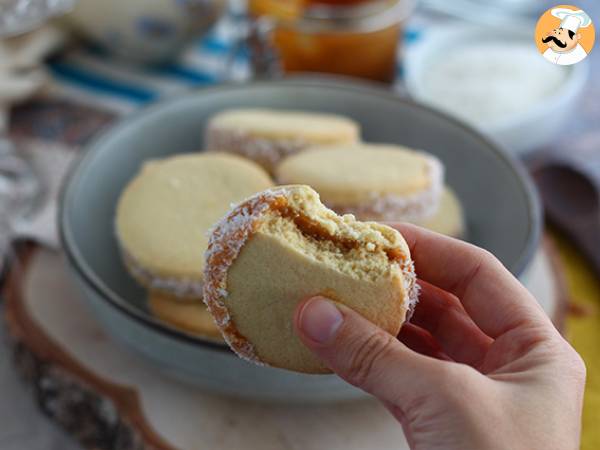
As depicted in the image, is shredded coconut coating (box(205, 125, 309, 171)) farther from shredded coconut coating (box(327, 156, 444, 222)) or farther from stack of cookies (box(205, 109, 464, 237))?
shredded coconut coating (box(327, 156, 444, 222))

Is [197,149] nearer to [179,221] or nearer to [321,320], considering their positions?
[179,221]

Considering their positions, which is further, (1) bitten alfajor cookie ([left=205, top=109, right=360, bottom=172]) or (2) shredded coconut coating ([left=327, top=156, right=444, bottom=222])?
(1) bitten alfajor cookie ([left=205, top=109, right=360, bottom=172])

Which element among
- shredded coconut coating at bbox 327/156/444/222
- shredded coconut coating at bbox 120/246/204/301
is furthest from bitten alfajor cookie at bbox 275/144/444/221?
shredded coconut coating at bbox 120/246/204/301

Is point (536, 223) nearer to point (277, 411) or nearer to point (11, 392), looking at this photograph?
point (277, 411)

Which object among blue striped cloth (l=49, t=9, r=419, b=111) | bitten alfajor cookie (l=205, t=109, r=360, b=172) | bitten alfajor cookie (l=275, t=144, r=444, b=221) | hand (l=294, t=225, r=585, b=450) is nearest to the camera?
hand (l=294, t=225, r=585, b=450)

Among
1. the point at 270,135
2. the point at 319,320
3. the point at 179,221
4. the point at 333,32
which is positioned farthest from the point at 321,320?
the point at 333,32

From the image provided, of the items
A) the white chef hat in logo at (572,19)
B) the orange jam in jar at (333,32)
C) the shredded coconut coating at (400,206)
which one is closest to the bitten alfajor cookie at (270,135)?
the shredded coconut coating at (400,206)

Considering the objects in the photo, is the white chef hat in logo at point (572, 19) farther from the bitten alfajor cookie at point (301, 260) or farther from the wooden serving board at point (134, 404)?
the wooden serving board at point (134, 404)
